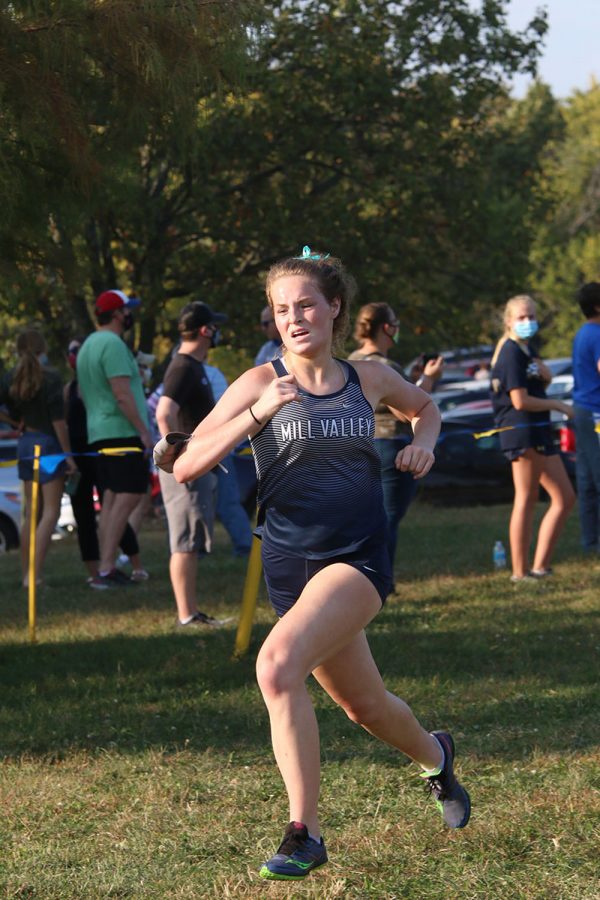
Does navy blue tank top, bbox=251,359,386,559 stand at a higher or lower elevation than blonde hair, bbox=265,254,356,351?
lower

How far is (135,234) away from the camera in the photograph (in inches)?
760

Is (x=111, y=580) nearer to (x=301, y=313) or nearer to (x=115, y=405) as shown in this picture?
(x=115, y=405)

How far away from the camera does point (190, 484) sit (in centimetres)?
866

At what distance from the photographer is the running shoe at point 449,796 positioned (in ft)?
15.4

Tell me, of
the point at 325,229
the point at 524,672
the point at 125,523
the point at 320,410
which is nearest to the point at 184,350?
the point at 125,523

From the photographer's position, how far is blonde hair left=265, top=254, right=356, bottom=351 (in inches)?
172

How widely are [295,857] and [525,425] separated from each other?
5991 millimetres

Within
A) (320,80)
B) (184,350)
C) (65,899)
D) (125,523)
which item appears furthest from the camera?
(320,80)

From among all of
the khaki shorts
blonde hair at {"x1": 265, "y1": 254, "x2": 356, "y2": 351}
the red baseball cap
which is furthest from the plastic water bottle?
blonde hair at {"x1": 265, "y1": 254, "x2": 356, "y2": 351}

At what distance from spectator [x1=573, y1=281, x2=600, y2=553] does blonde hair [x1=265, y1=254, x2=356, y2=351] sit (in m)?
5.84

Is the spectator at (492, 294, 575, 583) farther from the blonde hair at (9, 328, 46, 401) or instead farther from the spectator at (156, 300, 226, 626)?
the blonde hair at (9, 328, 46, 401)

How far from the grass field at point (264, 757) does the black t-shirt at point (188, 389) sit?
4.46 ft

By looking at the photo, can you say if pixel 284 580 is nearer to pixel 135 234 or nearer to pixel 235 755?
pixel 235 755

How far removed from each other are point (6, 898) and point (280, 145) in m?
16.1
